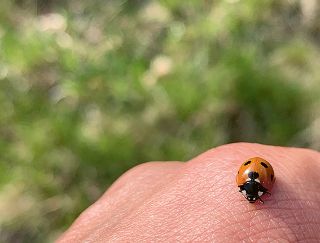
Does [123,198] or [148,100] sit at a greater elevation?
[148,100]

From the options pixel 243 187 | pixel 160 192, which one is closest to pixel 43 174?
pixel 160 192

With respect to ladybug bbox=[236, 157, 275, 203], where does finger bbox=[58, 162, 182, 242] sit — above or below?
above

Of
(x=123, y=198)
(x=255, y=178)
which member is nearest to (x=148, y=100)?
(x=123, y=198)

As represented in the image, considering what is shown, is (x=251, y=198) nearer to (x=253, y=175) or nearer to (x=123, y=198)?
(x=253, y=175)

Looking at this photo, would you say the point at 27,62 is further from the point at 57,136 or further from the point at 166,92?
the point at 166,92

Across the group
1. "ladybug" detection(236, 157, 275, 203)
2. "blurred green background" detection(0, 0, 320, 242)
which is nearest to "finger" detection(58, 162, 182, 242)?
"ladybug" detection(236, 157, 275, 203)

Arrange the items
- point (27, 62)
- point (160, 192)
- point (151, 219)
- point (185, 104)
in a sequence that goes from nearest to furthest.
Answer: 1. point (151, 219)
2. point (160, 192)
3. point (185, 104)
4. point (27, 62)

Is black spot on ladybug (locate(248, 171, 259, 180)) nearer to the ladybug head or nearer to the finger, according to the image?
the ladybug head
